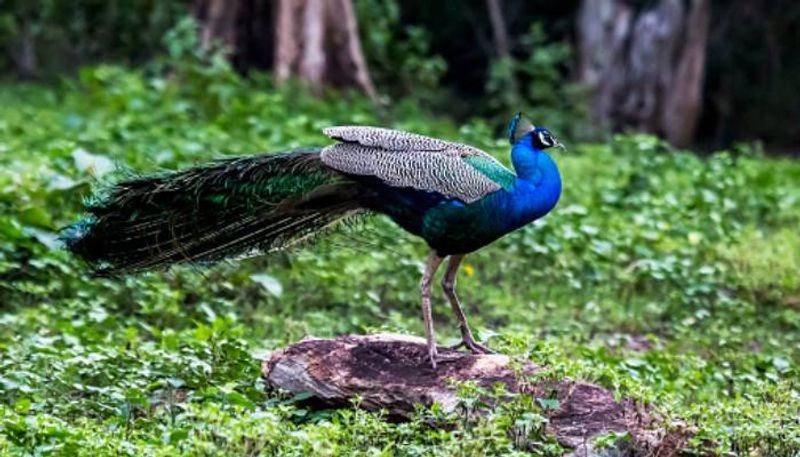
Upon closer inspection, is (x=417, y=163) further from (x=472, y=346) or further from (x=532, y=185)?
(x=472, y=346)

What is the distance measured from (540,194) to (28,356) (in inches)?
91.8

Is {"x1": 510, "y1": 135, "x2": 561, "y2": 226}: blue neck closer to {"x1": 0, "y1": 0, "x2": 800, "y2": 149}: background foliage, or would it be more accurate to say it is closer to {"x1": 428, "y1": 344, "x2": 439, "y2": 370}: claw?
{"x1": 428, "y1": 344, "x2": 439, "y2": 370}: claw

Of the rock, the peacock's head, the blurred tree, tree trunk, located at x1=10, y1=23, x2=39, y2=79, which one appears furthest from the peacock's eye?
tree trunk, located at x1=10, y1=23, x2=39, y2=79

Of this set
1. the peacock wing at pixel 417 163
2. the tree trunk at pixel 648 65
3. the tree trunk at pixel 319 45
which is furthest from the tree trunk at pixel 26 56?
the peacock wing at pixel 417 163

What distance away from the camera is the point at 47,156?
9711mm

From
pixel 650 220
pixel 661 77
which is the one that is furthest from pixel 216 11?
pixel 650 220

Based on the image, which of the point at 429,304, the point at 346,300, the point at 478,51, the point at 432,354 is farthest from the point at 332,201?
the point at 478,51

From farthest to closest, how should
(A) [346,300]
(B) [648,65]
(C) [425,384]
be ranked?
(B) [648,65] → (A) [346,300] → (C) [425,384]

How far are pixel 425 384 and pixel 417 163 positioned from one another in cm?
97

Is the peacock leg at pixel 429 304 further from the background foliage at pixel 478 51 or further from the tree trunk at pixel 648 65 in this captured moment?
Answer: the tree trunk at pixel 648 65

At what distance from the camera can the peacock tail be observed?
6.34 metres

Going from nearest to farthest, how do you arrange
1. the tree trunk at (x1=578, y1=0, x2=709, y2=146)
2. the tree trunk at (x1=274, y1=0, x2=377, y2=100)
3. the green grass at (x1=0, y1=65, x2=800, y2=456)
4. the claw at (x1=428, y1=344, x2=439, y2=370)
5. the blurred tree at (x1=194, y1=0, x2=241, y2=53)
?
1. the green grass at (x1=0, y1=65, x2=800, y2=456)
2. the claw at (x1=428, y1=344, x2=439, y2=370)
3. the tree trunk at (x1=274, y1=0, x2=377, y2=100)
4. the blurred tree at (x1=194, y1=0, x2=241, y2=53)
5. the tree trunk at (x1=578, y1=0, x2=709, y2=146)

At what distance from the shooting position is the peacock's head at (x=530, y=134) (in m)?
6.25

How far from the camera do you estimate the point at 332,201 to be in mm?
6383
